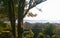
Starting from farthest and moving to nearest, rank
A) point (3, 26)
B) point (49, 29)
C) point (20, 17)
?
point (3, 26), point (49, 29), point (20, 17)

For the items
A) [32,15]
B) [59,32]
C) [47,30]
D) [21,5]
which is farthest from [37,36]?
[59,32]

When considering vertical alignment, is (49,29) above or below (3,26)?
below

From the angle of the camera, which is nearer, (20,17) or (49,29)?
(20,17)

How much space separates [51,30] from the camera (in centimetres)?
1784

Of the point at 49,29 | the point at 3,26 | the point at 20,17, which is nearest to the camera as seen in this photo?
the point at 20,17

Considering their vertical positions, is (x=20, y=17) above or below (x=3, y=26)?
above

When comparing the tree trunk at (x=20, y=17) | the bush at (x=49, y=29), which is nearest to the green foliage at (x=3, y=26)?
the bush at (x=49, y=29)

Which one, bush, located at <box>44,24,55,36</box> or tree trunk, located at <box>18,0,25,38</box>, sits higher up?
tree trunk, located at <box>18,0,25,38</box>

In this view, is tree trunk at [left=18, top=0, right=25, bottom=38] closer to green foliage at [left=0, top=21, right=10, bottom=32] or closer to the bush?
green foliage at [left=0, top=21, right=10, bottom=32]

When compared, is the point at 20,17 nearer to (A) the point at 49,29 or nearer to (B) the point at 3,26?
(A) the point at 49,29

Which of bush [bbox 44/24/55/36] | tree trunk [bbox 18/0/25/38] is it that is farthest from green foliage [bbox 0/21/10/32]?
tree trunk [bbox 18/0/25/38]

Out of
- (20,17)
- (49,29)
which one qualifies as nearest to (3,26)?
(49,29)

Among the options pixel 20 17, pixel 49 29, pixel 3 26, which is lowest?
pixel 49 29

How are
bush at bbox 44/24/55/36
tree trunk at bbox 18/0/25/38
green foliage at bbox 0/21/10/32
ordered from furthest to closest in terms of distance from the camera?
green foliage at bbox 0/21/10/32, bush at bbox 44/24/55/36, tree trunk at bbox 18/0/25/38
